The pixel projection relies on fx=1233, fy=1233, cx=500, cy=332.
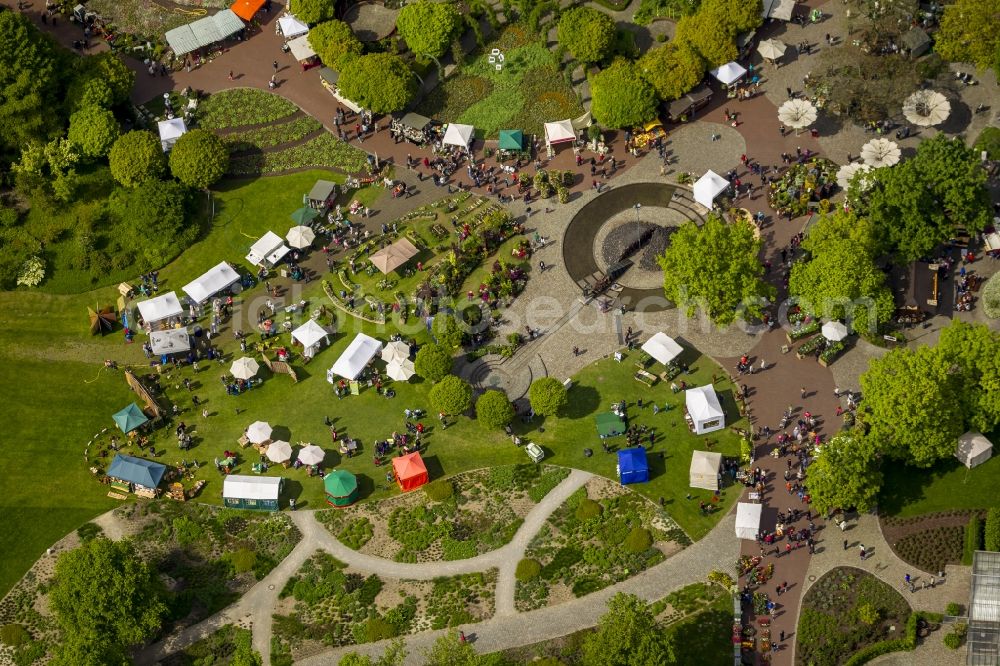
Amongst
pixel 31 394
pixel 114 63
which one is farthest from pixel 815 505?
pixel 114 63

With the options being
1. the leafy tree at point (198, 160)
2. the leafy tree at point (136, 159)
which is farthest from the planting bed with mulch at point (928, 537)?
the leafy tree at point (136, 159)

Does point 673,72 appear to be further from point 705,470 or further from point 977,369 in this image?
point 705,470

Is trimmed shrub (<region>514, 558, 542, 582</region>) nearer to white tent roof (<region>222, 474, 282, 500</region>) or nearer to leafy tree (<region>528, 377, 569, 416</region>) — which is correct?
leafy tree (<region>528, 377, 569, 416</region>)

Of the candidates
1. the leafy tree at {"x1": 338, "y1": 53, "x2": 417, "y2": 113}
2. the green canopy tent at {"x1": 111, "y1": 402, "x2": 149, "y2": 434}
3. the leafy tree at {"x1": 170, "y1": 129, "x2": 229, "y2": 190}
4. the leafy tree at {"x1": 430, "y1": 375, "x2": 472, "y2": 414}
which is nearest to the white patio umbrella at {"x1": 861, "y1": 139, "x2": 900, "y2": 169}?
the leafy tree at {"x1": 430, "y1": 375, "x2": 472, "y2": 414}

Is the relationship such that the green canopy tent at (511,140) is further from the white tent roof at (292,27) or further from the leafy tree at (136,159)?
the leafy tree at (136,159)

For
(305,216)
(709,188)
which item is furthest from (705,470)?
(305,216)

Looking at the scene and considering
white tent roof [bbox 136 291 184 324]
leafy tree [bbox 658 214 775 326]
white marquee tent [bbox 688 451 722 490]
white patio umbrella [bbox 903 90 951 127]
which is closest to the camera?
white marquee tent [bbox 688 451 722 490]
